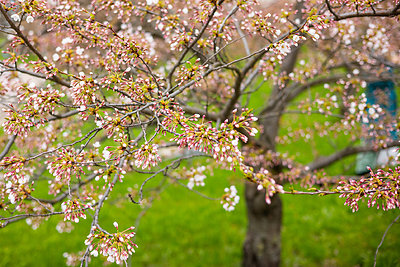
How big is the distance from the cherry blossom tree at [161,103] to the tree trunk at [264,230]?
0.02 meters

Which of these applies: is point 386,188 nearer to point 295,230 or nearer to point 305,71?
point 305,71

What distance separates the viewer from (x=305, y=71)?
3.79m

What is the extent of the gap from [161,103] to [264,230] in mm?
3614

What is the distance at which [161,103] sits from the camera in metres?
2.05

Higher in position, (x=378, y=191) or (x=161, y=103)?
(x=161, y=103)

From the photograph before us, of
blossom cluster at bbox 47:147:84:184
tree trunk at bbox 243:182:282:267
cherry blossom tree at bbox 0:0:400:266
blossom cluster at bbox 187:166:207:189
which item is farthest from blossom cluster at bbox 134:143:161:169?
tree trunk at bbox 243:182:282:267

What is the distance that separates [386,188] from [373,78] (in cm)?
278

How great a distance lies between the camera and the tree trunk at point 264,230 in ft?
16.2

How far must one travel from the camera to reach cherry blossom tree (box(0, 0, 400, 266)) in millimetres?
2002

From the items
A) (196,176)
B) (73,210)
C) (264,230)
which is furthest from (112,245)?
(264,230)

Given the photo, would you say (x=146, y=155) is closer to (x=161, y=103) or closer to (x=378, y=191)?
(x=161, y=103)

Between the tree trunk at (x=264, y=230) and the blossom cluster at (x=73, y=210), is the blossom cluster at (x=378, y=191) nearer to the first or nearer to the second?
the blossom cluster at (x=73, y=210)

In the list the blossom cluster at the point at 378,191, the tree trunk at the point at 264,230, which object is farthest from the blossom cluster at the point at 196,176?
the blossom cluster at the point at 378,191

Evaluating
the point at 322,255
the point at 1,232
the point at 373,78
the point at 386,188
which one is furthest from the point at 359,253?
the point at 1,232
